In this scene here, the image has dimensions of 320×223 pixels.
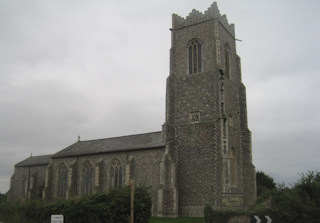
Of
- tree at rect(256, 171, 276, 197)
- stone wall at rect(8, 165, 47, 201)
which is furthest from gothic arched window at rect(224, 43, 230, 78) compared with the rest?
stone wall at rect(8, 165, 47, 201)

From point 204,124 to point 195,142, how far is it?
1.87 meters

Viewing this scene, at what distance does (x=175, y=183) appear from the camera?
29.0m

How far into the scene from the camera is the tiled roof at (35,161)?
49.2 m

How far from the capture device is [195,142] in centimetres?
2988

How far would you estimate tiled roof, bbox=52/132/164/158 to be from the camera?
3406 centimetres

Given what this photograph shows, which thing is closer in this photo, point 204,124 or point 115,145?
point 204,124

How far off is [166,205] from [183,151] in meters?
5.20

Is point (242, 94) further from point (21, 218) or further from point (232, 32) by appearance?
point (21, 218)

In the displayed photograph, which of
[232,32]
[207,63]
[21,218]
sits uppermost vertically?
[232,32]

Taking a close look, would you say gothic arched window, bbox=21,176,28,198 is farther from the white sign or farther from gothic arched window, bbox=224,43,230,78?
the white sign

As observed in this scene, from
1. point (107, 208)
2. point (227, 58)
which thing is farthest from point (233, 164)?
point (107, 208)

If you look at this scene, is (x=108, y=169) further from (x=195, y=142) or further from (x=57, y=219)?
(x=57, y=219)

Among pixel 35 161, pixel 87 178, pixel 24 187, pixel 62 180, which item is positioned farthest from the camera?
pixel 35 161

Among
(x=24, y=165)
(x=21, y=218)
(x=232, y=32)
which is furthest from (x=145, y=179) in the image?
(x=24, y=165)
